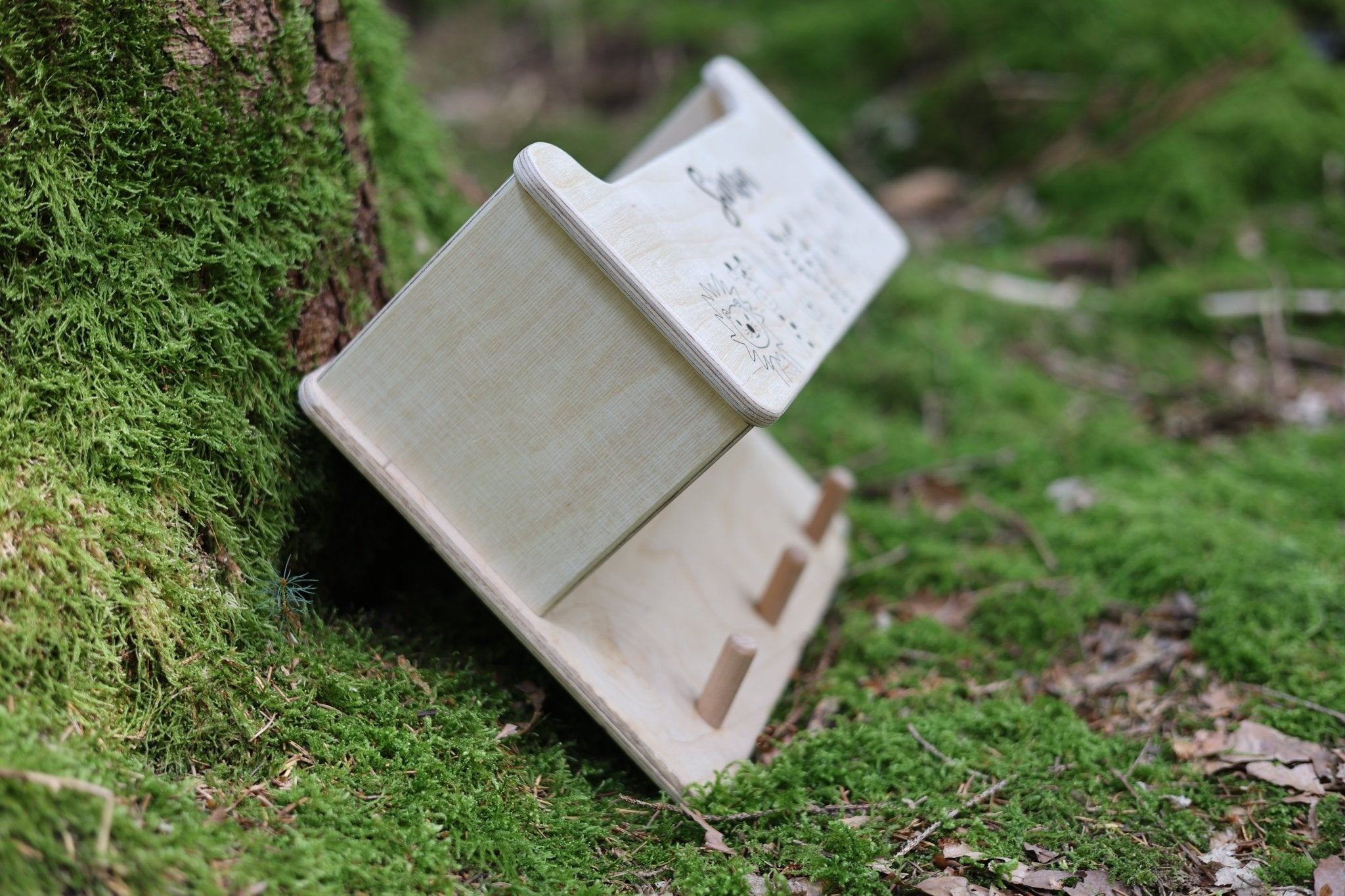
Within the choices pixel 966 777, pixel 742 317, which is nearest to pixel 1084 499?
pixel 966 777

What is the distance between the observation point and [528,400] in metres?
1.88

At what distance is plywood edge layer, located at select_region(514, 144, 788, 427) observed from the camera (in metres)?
1.75

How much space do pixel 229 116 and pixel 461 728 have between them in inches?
50.0

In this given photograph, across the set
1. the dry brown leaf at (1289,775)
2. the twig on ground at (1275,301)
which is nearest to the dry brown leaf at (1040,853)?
the dry brown leaf at (1289,775)

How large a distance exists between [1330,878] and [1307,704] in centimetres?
48

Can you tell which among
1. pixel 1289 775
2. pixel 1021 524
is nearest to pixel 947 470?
pixel 1021 524

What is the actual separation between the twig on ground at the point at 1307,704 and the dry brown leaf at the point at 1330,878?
391 mm

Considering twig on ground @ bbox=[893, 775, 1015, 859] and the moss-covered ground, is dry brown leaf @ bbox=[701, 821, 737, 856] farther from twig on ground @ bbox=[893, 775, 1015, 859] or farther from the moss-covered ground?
twig on ground @ bbox=[893, 775, 1015, 859]

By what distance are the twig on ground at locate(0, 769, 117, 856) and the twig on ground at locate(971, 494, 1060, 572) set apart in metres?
2.36

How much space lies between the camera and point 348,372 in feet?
6.44

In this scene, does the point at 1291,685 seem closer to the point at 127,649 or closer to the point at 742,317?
the point at 742,317

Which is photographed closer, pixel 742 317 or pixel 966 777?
pixel 742 317

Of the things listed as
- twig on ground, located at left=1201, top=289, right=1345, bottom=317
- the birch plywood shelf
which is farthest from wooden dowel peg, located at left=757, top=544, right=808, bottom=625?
twig on ground, located at left=1201, top=289, right=1345, bottom=317

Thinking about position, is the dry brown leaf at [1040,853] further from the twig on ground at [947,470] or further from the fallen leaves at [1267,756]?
the twig on ground at [947,470]
